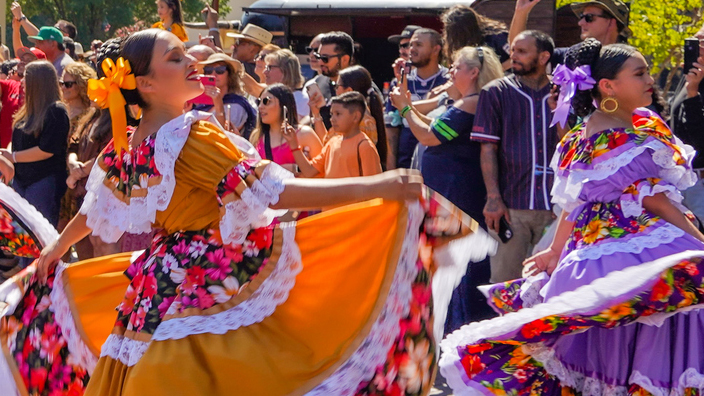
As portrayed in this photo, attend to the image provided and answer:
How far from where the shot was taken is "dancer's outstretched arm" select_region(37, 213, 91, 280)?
3.46 m

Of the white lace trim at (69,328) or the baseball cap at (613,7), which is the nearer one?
the white lace trim at (69,328)

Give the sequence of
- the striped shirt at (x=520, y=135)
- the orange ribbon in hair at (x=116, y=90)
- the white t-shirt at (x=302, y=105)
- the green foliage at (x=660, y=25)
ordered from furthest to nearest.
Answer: the green foliage at (x=660, y=25) < the white t-shirt at (x=302, y=105) < the striped shirt at (x=520, y=135) < the orange ribbon in hair at (x=116, y=90)

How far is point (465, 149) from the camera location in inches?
230

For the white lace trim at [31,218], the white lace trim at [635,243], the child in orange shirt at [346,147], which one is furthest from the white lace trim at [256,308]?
the child in orange shirt at [346,147]

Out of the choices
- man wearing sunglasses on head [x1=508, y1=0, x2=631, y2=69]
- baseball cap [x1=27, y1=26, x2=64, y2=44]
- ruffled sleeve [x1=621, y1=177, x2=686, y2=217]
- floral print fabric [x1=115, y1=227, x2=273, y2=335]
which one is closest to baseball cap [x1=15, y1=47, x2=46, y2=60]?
baseball cap [x1=27, y1=26, x2=64, y2=44]

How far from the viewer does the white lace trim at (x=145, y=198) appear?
3062mm

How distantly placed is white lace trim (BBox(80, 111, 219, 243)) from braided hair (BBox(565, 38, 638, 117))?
6.09ft

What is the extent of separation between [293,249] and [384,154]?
10.3 ft

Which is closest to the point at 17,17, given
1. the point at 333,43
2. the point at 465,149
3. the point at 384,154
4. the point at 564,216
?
the point at 333,43

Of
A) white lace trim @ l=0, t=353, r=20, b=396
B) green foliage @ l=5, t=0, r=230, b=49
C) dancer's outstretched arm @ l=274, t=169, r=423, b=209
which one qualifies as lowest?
green foliage @ l=5, t=0, r=230, b=49

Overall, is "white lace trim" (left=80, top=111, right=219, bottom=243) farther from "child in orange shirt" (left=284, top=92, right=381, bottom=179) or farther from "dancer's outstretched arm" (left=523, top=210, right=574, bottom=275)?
"child in orange shirt" (left=284, top=92, right=381, bottom=179)

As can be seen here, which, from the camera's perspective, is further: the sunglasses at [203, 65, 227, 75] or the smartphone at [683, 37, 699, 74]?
the sunglasses at [203, 65, 227, 75]

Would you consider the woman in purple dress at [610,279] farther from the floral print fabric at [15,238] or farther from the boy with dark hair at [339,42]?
the boy with dark hair at [339,42]

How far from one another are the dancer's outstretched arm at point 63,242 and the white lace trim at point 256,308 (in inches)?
26.2
